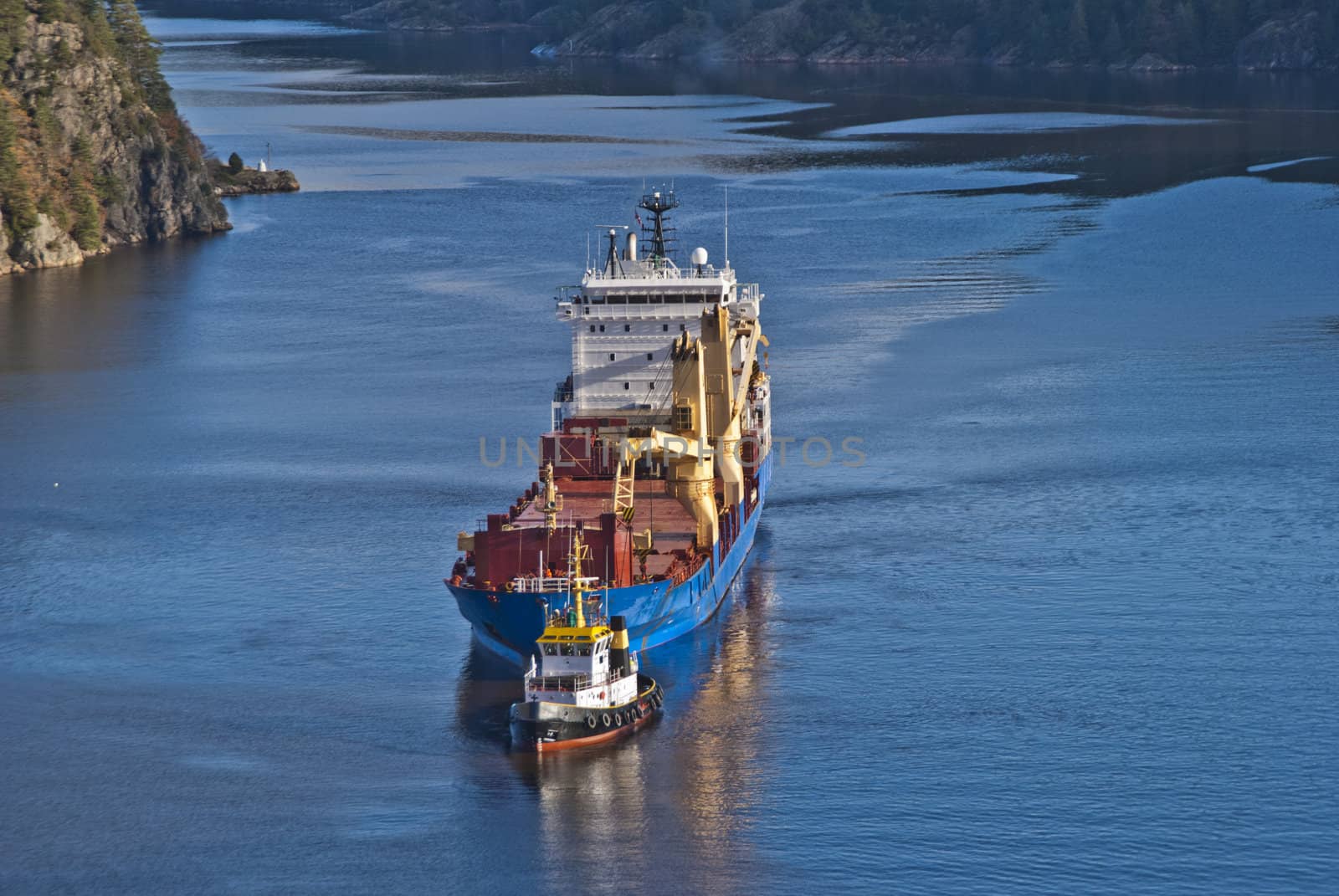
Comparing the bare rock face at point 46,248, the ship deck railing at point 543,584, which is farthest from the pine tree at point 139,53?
the ship deck railing at point 543,584

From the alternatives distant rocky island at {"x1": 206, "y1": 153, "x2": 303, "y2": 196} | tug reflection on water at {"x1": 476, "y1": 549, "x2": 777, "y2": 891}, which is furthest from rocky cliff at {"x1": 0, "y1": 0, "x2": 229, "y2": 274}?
tug reflection on water at {"x1": 476, "y1": 549, "x2": 777, "y2": 891}

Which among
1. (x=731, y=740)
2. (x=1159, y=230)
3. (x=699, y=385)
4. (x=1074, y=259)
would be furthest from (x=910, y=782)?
(x=1159, y=230)

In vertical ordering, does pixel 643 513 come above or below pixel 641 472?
below

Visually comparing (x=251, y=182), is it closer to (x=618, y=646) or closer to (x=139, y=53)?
(x=139, y=53)

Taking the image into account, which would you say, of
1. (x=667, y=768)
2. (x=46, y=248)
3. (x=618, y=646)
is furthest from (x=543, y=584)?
(x=46, y=248)

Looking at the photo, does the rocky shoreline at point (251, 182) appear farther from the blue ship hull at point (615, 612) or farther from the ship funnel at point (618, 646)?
the ship funnel at point (618, 646)

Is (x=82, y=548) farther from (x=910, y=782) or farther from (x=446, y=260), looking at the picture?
A: (x=446, y=260)
